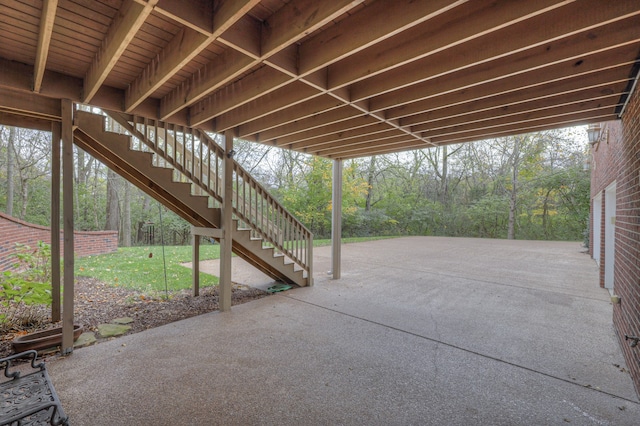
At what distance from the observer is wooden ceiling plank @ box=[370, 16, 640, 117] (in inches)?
77.7

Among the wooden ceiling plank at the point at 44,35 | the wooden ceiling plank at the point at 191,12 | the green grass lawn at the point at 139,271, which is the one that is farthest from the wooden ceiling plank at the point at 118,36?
the green grass lawn at the point at 139,271

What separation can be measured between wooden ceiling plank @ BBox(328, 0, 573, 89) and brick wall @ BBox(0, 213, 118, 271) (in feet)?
15.0

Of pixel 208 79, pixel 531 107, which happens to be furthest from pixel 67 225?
pixel 531 107

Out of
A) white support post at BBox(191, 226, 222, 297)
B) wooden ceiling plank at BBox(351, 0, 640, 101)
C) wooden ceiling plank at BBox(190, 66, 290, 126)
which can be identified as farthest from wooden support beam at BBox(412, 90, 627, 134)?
white support post at BBox(191, 226, 222, 297)

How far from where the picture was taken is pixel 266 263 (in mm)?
5223

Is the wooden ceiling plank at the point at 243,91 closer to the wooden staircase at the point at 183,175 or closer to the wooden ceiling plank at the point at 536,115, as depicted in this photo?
the wooden staircase at the point at 183,175

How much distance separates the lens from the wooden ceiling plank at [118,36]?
180 centimetres

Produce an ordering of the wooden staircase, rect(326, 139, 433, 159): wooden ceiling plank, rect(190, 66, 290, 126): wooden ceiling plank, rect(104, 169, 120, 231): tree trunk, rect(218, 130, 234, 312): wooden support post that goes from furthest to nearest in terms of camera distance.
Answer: rect(104, 169, 120, 231): tree trunk < rect(326, 139, 433, 159): wooden ceiling plank < rect(218, 130, 234, 312): wooden support post < the wooden staircase < rect(190, 66, 290, 126): wooden ceiling plank

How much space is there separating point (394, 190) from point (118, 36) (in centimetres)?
1802

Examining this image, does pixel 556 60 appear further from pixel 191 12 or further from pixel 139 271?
pixel 139 271

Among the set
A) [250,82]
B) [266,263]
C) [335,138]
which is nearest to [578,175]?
[335,138]

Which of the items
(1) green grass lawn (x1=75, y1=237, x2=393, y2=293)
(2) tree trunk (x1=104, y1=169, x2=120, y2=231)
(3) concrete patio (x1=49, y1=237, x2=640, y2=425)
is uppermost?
(2) tree trunk (x1=104, y1=169, x2=120, y2=231)

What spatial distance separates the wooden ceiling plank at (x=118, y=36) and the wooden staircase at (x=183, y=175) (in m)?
0.81

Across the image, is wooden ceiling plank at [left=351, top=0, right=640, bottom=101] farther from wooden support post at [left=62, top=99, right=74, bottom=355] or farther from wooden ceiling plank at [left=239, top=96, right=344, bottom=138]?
wooden support post at [left=62, top=99, right=74, bottom=355]
